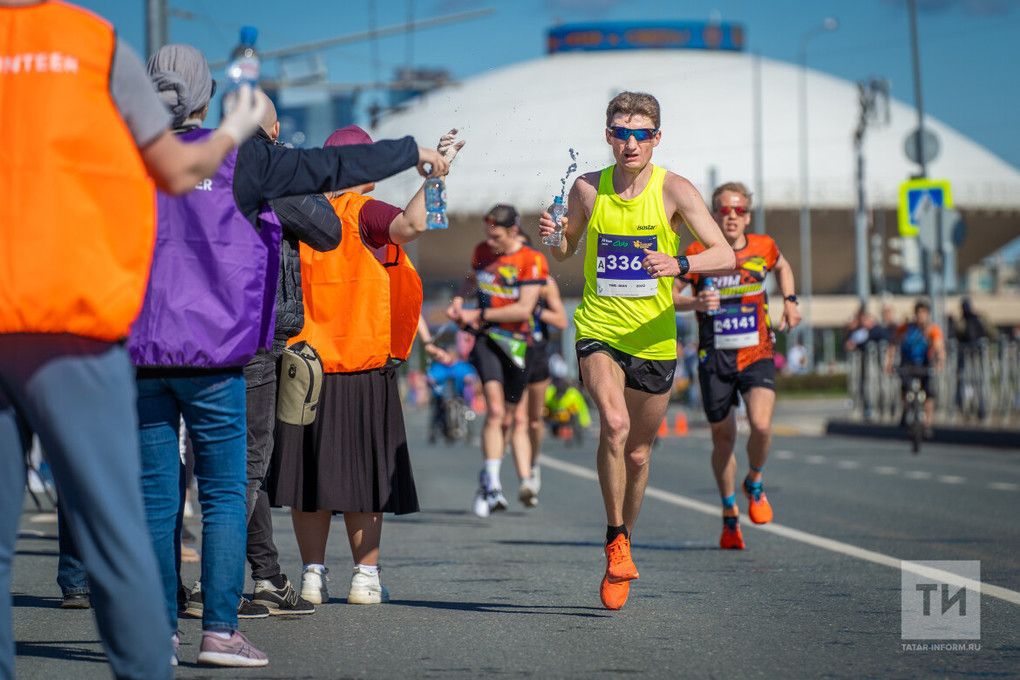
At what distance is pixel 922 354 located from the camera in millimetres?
21891

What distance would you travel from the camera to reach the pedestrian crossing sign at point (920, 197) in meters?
27.2

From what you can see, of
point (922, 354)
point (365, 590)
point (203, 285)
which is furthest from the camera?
point (922, 354)

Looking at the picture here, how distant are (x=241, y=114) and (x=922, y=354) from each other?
61.1 ft

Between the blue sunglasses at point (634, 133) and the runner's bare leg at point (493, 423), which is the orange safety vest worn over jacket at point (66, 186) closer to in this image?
the blue sunglasses at point (634, 133)

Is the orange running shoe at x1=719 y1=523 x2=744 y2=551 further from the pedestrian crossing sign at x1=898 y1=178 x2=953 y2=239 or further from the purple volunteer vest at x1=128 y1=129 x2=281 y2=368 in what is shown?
the pedestrian crossing sign at x1=898 y1=178 x2=953 y2=239

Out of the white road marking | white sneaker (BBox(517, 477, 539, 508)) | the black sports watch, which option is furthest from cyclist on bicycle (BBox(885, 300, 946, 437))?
the black sports watch

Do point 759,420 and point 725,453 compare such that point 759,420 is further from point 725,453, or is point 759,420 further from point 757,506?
point 757,506

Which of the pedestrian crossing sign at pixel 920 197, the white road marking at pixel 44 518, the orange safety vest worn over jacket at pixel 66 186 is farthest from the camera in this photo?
the pedestrian crossing sign at pixel 920 197

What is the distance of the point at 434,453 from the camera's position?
23.0m

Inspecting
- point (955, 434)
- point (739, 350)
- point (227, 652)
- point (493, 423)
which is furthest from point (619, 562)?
point (955, 434)

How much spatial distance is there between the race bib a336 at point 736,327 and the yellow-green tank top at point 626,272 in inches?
95.8

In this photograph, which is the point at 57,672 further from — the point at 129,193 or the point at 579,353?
the point at 579,353

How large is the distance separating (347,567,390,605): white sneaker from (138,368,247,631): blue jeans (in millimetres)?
1799
